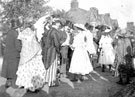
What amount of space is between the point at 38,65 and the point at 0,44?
83.6 feet

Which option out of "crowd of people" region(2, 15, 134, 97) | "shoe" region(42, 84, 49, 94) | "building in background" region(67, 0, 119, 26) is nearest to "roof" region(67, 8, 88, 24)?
"building in background" region(67, 0, 119, 26)

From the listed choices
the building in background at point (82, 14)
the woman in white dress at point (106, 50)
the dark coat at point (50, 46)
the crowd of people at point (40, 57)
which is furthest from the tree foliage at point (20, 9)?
the building in background at point (82, 14)

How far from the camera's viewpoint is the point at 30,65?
8.15 m

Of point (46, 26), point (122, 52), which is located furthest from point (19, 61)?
point (122, 52)

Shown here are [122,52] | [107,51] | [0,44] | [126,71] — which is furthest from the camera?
[0,44]

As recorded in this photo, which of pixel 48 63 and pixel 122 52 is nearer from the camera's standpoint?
pixel 48 63

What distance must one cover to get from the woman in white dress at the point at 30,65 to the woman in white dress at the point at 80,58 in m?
2.06

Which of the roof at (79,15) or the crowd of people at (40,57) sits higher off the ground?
the roof at (79,15)

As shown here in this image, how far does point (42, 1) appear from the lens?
30.0m

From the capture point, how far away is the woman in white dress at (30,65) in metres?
8.04

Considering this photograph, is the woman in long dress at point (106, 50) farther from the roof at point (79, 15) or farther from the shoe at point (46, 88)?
the roof at point (79, 15)

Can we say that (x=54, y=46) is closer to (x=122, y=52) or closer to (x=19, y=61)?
(x=19, y=61)

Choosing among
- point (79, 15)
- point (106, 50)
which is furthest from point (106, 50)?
point (79, 15)

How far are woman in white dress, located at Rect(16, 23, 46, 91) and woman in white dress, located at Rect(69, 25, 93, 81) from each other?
2061 millimetres
